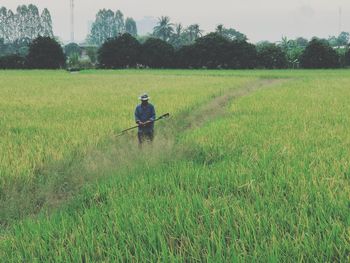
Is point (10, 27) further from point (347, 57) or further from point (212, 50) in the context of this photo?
point (347, 57)

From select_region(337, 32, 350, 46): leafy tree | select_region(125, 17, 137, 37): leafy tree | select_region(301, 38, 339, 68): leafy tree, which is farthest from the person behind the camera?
select_region(125, 17, 137, 37): leafy tree

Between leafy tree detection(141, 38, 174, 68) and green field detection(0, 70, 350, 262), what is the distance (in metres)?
36.5

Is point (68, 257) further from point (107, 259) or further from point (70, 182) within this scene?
point (70, 182)

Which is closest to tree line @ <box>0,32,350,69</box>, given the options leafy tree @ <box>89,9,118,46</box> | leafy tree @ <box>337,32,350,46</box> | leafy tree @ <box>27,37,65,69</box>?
leafy tree @ <box>27,37,65,69</box>

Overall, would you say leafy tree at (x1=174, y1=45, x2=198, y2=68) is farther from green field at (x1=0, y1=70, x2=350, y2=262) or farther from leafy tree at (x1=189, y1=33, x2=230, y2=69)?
green field at (x1=0, y1=70, x2=350, y2=262)

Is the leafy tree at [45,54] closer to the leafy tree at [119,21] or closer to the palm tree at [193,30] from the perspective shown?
the palm tree at [193,30]

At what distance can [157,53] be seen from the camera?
140 ft

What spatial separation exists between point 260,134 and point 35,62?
42.2 metres

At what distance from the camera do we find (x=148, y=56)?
43.4m

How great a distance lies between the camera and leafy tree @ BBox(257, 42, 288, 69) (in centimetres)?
4041

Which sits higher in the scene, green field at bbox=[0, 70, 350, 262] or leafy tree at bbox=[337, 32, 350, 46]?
leafy tree at bbox=[337, 32, 350, 46]

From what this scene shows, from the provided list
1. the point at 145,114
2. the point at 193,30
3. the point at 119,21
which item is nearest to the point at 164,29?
the point at 193,30

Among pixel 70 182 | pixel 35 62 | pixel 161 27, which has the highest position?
pixel 161 27

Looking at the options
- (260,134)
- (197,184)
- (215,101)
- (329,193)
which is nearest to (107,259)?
(197,184)
